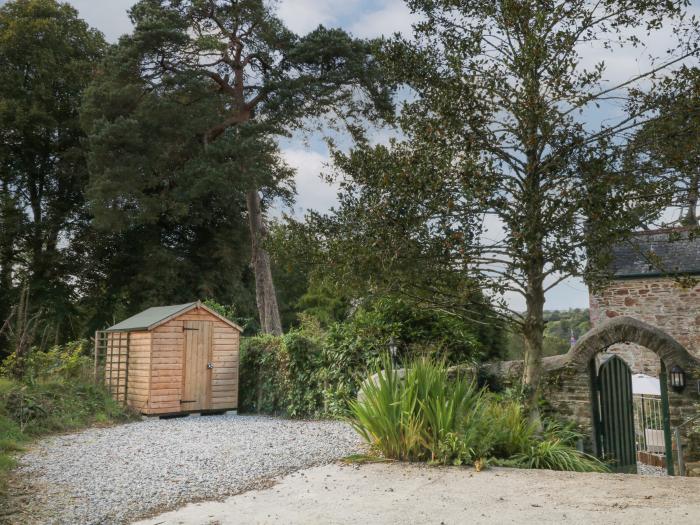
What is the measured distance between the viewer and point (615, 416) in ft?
30.1

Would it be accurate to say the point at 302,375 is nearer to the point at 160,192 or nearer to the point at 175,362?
the point at 175,362

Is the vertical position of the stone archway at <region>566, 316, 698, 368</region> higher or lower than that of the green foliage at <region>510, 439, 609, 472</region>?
higher

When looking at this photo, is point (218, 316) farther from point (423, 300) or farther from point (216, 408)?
point (423, 300)

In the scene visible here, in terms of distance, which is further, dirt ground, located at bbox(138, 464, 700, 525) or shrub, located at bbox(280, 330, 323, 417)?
shrub, located at bbox(280, 330, 323, 417)

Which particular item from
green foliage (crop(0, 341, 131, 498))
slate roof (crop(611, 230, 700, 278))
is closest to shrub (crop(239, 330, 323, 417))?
green foliage (crop(0, 341, 131, 498))

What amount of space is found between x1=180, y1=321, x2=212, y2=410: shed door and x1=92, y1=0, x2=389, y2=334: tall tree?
11.9 ft

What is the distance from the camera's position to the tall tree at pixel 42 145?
19.7m

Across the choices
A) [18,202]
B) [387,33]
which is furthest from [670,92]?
[18,202]

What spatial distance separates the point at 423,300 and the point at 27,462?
498 centimetres

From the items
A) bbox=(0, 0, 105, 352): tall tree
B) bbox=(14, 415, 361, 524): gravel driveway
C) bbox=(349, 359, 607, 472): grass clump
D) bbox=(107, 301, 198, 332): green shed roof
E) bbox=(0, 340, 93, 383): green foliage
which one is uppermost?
bbox=(0, 0, 105, 352): tall tree

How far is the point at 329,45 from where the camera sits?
51.4 ft

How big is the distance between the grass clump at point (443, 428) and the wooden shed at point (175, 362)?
18.8 feet

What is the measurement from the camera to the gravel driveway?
520cm

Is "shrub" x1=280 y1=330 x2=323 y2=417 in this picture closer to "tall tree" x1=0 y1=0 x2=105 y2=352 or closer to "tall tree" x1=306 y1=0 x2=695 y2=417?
"tall tree" x1=306 y1=0 x2=695 y2=417
